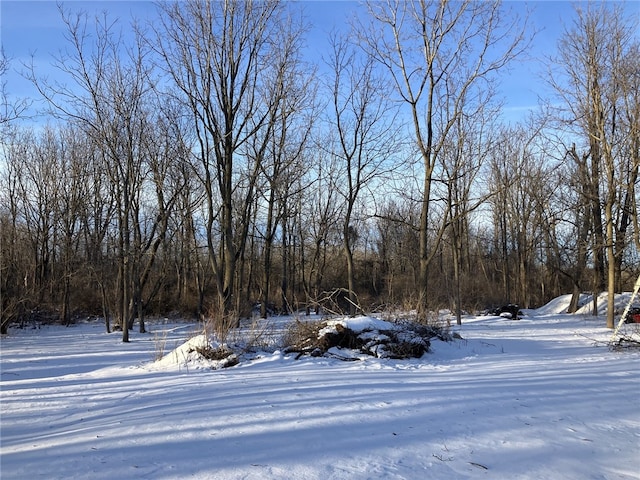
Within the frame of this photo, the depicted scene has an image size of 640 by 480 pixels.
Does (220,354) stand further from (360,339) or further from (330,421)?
(330,421)

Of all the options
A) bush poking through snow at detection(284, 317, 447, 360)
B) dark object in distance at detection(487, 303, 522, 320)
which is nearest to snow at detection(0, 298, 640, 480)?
bush poking through snow at detection(284, 317, 447, 360)

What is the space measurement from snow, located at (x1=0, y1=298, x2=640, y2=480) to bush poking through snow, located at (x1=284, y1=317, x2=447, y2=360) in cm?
47

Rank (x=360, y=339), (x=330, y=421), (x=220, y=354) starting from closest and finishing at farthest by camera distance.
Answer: (x=330, y=421)
(x=220, y=354)
(x=360, y=339)

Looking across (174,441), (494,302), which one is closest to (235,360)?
(174,441)

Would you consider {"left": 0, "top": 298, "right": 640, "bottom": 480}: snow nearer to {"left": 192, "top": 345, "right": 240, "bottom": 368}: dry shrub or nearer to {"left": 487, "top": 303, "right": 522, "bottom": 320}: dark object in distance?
{"left": 192, "top": 345, "right": 240, "bottom": 368}: dry shrub

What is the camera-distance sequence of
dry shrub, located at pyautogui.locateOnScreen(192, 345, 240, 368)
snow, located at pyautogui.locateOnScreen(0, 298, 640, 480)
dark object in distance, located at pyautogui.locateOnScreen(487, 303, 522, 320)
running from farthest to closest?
1. dark object in distance, located at pyautogui.locateOnScreen(487, 303, 522, 320)
2. dry shrub, located at pyautogui.locateOnScreen(192, 345, 240, 368)
3. snow, located at pyautogui.locateOnScreen(0, 298, 640, 480)

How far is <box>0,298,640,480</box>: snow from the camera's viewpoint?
148 inches

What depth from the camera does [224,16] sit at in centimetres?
1510

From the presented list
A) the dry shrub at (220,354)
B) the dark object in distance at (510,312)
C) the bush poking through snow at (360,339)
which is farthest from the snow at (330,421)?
the dark object in distance at (510,312)

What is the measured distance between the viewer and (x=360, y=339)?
1001 centimetres

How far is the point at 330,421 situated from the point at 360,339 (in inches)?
203

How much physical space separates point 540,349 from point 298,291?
30090mm

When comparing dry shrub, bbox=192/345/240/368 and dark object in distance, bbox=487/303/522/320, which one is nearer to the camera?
dry shrub, bbox=192/345/240/368

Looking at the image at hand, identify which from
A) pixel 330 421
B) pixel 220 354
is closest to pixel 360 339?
pixel 220 354
